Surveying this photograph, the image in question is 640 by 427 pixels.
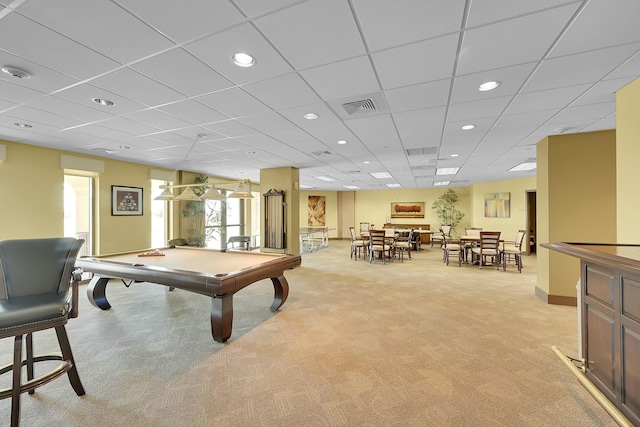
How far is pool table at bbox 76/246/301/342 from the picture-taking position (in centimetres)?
278

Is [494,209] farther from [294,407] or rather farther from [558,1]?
[294,407]

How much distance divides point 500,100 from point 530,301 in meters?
3.30

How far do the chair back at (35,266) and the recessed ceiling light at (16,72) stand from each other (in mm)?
1449

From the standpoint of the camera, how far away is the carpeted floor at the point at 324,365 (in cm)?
188

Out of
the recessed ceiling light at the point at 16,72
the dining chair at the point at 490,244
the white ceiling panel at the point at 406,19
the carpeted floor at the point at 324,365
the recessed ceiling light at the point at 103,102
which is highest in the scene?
the recessed ceiling light at the point at 103,102

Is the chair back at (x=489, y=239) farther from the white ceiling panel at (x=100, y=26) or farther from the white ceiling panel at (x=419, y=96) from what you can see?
the white ceiling panel at (x=100, y=26)

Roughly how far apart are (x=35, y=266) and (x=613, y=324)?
14.1 feet

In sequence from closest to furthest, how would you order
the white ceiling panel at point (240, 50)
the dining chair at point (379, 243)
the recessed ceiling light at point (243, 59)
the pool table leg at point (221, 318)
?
the white ceiling panel at point (240, 50), the recessed ceiling light at point (243, 59), the pool table leg at point (221, 318), the dining chair at point (379, 243)

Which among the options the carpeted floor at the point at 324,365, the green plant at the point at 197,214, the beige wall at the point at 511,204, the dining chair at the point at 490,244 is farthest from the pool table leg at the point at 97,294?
the beige wall at the point at 511,204

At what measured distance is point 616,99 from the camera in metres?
2.80

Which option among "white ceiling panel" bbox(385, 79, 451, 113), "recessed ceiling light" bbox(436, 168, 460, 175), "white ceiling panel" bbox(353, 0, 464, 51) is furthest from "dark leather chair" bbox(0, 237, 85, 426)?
"recessed ceiling light" bbox(436, 168, 460, 175)

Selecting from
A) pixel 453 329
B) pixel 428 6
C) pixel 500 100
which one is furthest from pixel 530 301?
pixel 428 6

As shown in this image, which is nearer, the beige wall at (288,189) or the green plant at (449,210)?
the beige wall at (288,189)

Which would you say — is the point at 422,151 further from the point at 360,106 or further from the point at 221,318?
the point at 221,318
